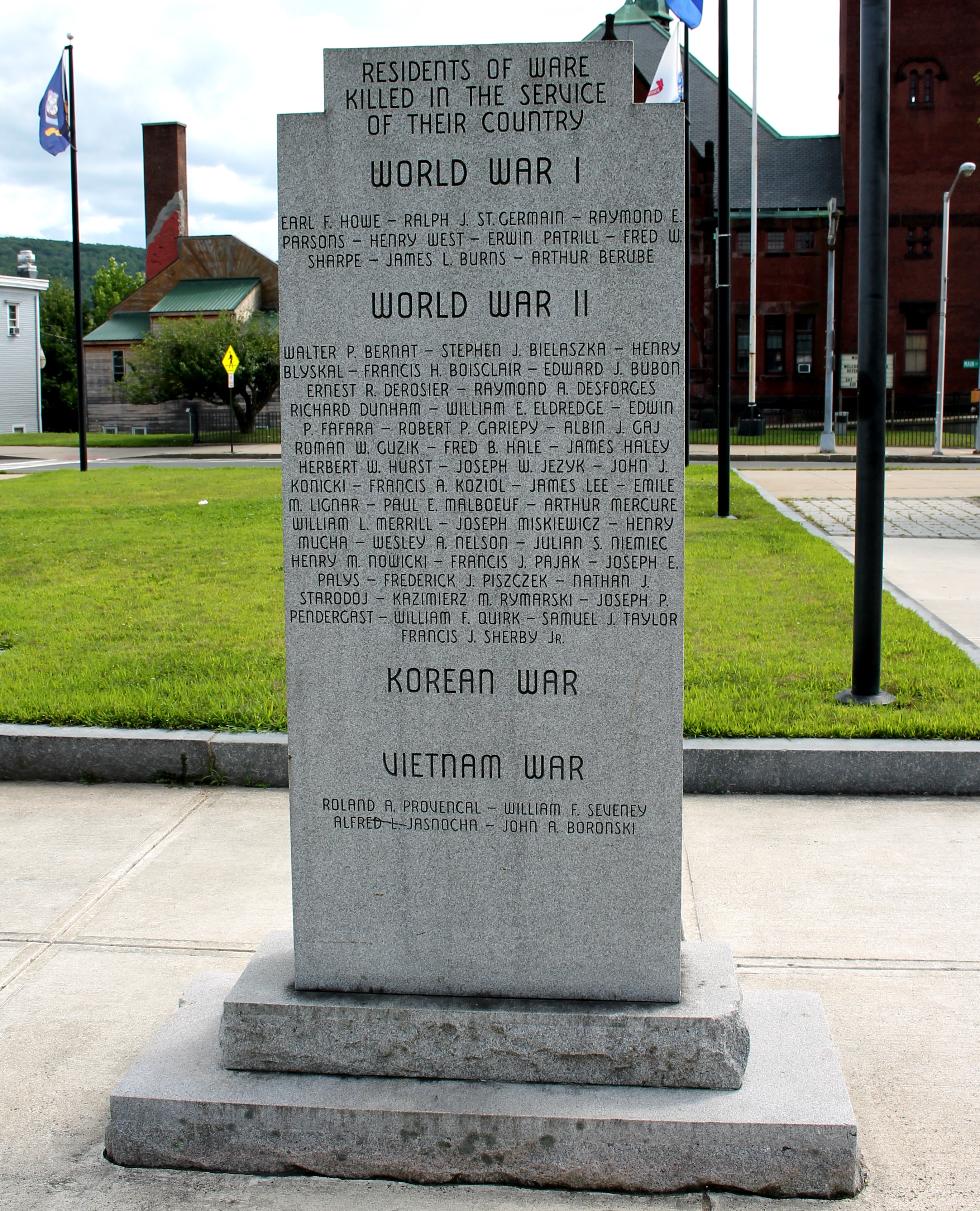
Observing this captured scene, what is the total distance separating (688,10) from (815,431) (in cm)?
3554

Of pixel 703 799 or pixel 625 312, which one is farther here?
pixel 703 799

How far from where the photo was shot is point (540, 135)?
3.19 m

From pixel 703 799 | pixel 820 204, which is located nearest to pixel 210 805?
pixel 703 799

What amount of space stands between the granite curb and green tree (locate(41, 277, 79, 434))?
3283 inches

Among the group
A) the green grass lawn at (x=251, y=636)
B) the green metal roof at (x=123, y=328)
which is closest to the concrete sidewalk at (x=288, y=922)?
the green grass lawn at (x=251, y=636)

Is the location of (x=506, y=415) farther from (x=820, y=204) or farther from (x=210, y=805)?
(x=820, y=204)

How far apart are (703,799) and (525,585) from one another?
10.2ft

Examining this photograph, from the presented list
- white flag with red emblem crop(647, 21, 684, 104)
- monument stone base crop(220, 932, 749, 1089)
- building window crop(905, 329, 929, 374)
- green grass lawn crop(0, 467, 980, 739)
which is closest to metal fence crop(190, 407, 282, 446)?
building window crop(905, 329, 929, 374)

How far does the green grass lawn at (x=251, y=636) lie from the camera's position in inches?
263

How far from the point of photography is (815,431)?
1950 inches

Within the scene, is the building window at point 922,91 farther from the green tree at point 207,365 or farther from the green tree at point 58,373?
the green tree at point 58,373

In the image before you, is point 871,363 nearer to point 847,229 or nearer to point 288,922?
point 288,922

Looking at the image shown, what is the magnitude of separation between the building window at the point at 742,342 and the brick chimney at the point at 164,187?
118 feet

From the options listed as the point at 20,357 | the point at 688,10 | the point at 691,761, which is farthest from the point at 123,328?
the point at 691,761
